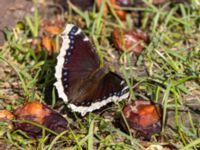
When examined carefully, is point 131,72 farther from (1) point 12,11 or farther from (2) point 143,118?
(1) point 12,11

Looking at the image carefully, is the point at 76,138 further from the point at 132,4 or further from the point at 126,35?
the point at 132,4

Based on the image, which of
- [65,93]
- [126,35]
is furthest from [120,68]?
[65,93]

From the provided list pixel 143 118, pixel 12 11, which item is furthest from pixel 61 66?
pixel 12 11

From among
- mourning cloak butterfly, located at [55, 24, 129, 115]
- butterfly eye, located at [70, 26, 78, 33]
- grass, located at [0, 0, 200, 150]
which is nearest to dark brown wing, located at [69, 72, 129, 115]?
mourning cloak butterfly, located at [55, 24, 129, 115]

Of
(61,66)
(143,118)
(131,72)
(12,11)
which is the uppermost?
(12,11)

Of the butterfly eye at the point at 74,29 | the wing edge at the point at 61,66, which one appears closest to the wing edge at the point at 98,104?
the wing edge at the point at 61,66

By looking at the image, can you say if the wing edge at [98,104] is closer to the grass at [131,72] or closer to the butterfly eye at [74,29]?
the grass at [131,72]
